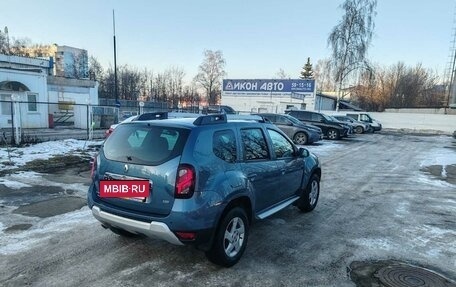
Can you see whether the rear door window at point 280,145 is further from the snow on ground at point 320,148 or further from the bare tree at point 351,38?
the bare tree at point 351,38

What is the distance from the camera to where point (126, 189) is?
3646 mm

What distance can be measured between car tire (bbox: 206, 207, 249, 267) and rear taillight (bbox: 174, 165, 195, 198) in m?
0.59

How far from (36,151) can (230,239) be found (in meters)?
9.51

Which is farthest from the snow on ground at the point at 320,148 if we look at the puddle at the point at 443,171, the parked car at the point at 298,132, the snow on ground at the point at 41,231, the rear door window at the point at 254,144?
the snow on ground at the point at 41,231

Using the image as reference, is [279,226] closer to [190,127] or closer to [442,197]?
[190,127]

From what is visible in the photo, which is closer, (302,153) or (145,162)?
(145,162)

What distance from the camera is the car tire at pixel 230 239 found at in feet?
12.1

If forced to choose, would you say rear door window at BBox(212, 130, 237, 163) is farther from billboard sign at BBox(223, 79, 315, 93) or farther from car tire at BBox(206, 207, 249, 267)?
billboard sign at BBox(223, 79, 315, 93)

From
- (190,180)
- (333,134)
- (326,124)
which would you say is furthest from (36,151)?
(333,134)

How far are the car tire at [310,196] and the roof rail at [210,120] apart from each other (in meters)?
2.43

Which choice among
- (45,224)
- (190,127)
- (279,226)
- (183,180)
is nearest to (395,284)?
(279,226)

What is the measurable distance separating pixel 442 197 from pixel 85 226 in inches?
299

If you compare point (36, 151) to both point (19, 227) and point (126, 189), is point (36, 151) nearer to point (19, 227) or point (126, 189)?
point (19, 227)

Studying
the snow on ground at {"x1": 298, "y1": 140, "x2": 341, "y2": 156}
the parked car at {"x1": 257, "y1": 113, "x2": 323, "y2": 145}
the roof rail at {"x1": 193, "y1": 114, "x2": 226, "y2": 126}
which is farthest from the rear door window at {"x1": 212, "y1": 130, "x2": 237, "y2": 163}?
the parked car at {"x1": 257, "y1": 113, "x2": 323, "y2": 145}
